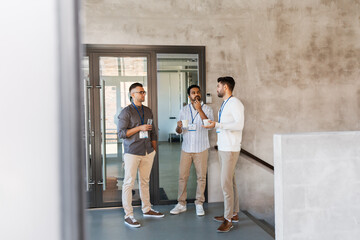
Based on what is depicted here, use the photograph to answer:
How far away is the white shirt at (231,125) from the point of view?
3.51 meters

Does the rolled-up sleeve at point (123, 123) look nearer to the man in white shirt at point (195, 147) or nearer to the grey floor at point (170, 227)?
the man in white shirt at point (195, 147)

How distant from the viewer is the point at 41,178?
0.80m

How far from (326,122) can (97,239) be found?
3.57 m

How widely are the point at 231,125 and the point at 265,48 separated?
1705 millimetres

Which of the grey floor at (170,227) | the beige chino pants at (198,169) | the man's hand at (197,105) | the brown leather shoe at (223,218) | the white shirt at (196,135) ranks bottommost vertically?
the grey floor at (170,227)

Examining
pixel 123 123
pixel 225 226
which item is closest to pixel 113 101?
pixel 123 123

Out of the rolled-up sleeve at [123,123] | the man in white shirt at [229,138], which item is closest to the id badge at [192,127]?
the man in white shirt at [229,138]

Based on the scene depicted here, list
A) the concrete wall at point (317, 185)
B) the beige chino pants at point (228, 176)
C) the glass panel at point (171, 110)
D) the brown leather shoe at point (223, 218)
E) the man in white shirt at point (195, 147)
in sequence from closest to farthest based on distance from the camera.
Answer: the concrete wall at point (317, 185)
the beige chino pants at point (228, 176)
the brown leather shoe at point (223, 218)
the man in white shirt at point (195, 147)
the glass panel at point (171, 110)

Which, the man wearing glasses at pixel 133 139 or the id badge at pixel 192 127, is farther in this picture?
the id badge at pixel 192 127

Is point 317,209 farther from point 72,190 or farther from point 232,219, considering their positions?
point 72,190

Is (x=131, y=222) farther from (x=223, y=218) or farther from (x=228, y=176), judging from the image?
(x=228, y=176)

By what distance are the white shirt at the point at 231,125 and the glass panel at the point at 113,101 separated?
4.76ft

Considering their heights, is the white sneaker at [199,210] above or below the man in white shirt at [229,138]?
below

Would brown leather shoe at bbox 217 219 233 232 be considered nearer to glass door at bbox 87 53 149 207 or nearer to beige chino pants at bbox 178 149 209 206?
beige chino pants at bbox 178 149 209 206
